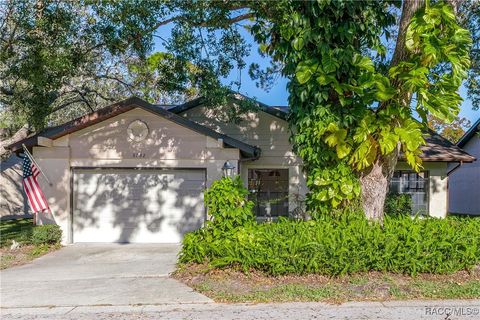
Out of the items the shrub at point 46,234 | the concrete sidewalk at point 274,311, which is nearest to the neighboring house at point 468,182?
the concrete sidewalk at point 274,311

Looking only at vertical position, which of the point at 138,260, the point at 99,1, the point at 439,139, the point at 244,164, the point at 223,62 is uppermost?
the point at 99,1

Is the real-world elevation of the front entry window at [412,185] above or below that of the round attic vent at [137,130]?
below

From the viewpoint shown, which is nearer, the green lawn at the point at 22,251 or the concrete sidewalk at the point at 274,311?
the concrete sidewalk at the point at 274,311

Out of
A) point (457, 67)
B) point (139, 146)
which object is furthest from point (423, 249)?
point (139, 146)

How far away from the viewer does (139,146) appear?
39.1 feet

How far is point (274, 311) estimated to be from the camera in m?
5.57

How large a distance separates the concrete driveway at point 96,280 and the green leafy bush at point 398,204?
7727 mm

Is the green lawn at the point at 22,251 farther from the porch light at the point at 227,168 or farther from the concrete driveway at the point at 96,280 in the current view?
the porch light at the point at 227,168

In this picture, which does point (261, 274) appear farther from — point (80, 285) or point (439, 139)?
point (439, 139)

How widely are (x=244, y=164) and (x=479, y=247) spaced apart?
26.3 feet

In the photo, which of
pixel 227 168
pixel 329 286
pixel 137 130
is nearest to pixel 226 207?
pixel 329 286

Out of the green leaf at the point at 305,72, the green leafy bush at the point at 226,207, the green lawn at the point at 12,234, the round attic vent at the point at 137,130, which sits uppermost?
the green leaf at the point at 305,72

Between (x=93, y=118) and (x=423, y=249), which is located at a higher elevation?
(x=93, y=118)

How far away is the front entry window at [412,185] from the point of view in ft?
47.6
